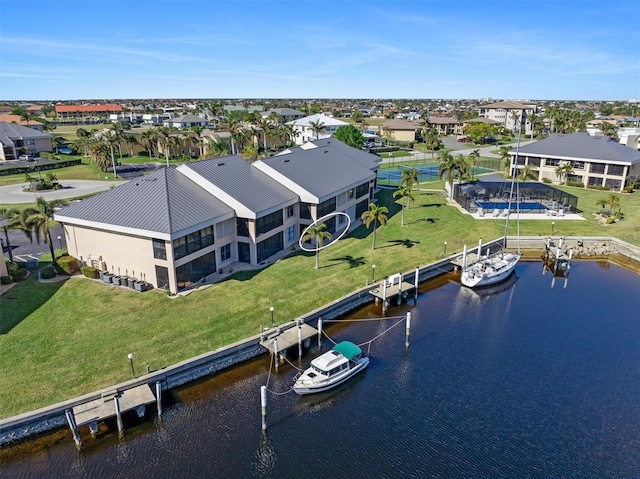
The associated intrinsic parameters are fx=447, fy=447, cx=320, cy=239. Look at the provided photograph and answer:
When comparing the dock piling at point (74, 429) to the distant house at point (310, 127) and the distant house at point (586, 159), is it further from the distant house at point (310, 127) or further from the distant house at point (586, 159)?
the distant house at point (310, 127)

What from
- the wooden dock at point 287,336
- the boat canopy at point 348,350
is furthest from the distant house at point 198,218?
the boat canopy at point 348,350

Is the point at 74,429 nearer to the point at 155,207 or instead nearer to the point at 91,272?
the point at 91,272

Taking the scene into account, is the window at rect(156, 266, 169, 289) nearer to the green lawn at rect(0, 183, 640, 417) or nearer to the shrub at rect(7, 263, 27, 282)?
the green lawn at rect(0, 183, 640, 417)

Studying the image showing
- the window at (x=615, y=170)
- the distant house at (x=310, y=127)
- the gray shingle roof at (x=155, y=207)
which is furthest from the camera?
the distant house at (x=310, y=127)

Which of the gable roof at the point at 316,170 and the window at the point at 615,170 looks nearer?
the gable roof at the point at 316,170

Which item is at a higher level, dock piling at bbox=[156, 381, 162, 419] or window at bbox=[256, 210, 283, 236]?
window at bbox=[256, 210, 283, 236]

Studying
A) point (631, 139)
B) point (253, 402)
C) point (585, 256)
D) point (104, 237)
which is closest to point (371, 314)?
point (253, 402)

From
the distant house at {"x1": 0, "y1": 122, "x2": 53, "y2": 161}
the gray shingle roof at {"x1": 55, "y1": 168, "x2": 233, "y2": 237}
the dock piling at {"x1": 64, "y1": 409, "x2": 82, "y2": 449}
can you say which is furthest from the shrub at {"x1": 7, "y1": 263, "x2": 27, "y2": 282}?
the distant house at {"x1": 0, "y1": 122, "x2": 53, "y2": 161}

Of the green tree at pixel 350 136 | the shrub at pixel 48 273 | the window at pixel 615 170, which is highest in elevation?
the green tree at pixel 350 136
